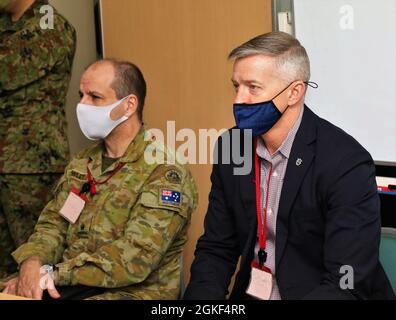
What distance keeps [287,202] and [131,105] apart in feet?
2.54

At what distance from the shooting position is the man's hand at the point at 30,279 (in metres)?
1.68

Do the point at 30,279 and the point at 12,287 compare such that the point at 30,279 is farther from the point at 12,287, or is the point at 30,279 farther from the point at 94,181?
the point at 94,181

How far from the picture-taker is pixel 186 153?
8.94 ft

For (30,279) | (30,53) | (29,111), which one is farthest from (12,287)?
(30,53)

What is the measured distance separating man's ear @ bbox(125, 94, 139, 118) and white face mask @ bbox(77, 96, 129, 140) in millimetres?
19

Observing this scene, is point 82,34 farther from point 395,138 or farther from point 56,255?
point 395,138

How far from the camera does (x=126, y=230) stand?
171 cm

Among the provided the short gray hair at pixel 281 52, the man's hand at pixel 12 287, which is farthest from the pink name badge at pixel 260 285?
the man's hand at pixel 12 287

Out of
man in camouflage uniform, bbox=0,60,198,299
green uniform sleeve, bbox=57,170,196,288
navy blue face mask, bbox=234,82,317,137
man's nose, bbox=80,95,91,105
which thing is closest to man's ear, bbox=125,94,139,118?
man in camouflage uniform, bbox=0,60,198,299

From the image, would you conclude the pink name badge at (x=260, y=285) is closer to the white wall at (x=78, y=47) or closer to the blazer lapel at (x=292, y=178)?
the blazer lapel at (x=292, y=178)

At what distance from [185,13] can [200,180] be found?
86cm

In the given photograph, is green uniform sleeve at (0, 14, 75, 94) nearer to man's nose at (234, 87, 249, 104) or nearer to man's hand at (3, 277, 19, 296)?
man's hand at (3, 277, 19, 296)

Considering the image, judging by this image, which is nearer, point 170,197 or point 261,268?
point 261,268

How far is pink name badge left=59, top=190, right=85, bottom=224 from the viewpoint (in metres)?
1.87
